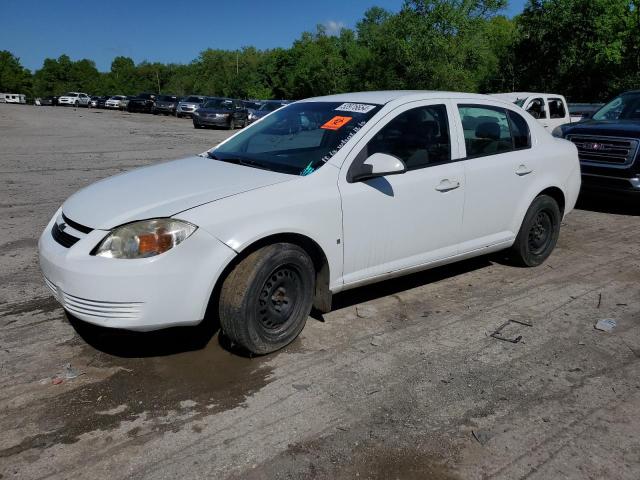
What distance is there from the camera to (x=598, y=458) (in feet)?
9.08

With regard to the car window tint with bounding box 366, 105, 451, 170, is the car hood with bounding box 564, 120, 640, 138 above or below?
below

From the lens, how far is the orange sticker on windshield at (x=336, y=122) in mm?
4297

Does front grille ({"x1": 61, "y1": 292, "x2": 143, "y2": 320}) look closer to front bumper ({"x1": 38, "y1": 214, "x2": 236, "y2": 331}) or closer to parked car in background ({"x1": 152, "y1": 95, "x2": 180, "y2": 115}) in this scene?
front bumper ({"x1": 38, "y1": 214, "x2": 236, "y2": 331})

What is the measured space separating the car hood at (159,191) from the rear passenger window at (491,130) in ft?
6.00

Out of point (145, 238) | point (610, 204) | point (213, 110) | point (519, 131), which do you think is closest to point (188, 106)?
point (213, 110)

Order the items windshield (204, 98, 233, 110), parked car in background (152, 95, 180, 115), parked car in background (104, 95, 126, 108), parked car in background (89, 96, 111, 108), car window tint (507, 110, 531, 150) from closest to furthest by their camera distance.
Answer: car window tint (507, 110, 531, 150), windshield (204, 98, 233, 110), parked car in background (152, 95, 180, 115), parked car in background (104, 95, 126, 108), parked car in background (89, 96, 111, 108)

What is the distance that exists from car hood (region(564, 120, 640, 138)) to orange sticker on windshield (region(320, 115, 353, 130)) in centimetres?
558

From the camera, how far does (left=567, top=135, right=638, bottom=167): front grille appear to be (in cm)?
801

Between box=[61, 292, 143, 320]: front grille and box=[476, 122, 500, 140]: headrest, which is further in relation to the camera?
box=[476, 122, 500, 140]: headrest

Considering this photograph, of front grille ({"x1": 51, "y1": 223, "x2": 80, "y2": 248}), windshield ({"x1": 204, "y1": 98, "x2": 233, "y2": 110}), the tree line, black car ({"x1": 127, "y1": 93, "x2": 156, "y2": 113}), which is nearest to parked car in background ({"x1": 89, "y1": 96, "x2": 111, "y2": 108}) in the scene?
black car ({"x1": 127, "y1": 93, "x2": 156, "y2": 113})

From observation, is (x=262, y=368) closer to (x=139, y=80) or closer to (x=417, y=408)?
(x=417, y=408)

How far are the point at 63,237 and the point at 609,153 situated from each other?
24.6ft

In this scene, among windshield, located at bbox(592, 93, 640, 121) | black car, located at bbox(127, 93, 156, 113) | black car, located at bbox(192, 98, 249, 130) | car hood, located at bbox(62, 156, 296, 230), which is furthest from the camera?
black car, located at bbox(127, 93, 156, 113)

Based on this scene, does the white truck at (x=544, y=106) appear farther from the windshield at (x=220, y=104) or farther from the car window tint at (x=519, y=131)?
the windshield at (x=220, y=104)
